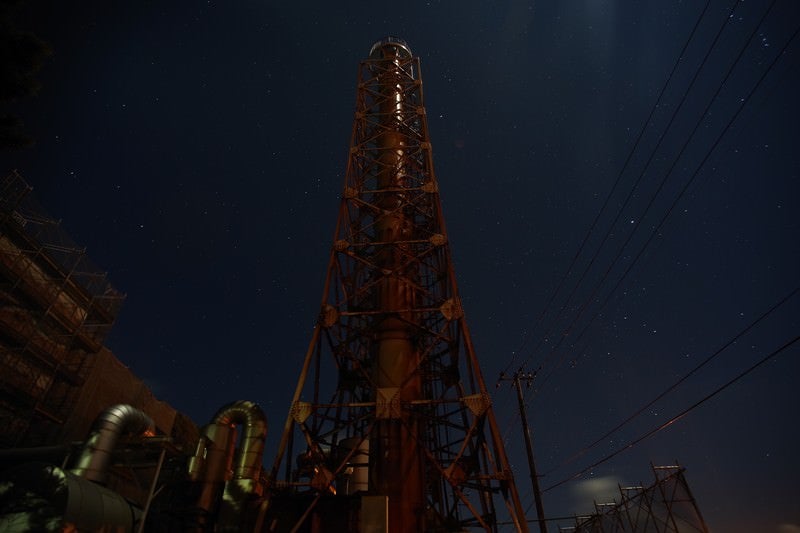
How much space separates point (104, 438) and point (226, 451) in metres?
4.05

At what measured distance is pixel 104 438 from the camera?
14.6 metres

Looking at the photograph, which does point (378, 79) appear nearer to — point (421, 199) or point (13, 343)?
point (421, 199)

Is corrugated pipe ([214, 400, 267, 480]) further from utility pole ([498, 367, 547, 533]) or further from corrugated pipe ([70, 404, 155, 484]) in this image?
utility pole ([498, 367, 547, 533])

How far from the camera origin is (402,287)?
14156 millimetres

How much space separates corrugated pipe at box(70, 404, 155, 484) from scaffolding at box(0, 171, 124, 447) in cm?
575

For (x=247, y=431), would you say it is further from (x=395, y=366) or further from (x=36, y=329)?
(x=36, y=329)

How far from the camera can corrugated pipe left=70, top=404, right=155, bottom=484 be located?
45.8 feet

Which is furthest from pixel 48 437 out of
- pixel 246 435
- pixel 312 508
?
pixel 312 508

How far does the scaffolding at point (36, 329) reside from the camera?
717 inches

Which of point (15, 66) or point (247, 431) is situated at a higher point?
point (15, 66)

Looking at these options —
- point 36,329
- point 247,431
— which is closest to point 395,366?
point 247,431

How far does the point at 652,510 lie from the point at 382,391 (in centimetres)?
1711

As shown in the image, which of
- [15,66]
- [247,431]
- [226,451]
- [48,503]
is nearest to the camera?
[15,66]

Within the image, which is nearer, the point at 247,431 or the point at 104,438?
the point at 247,431
